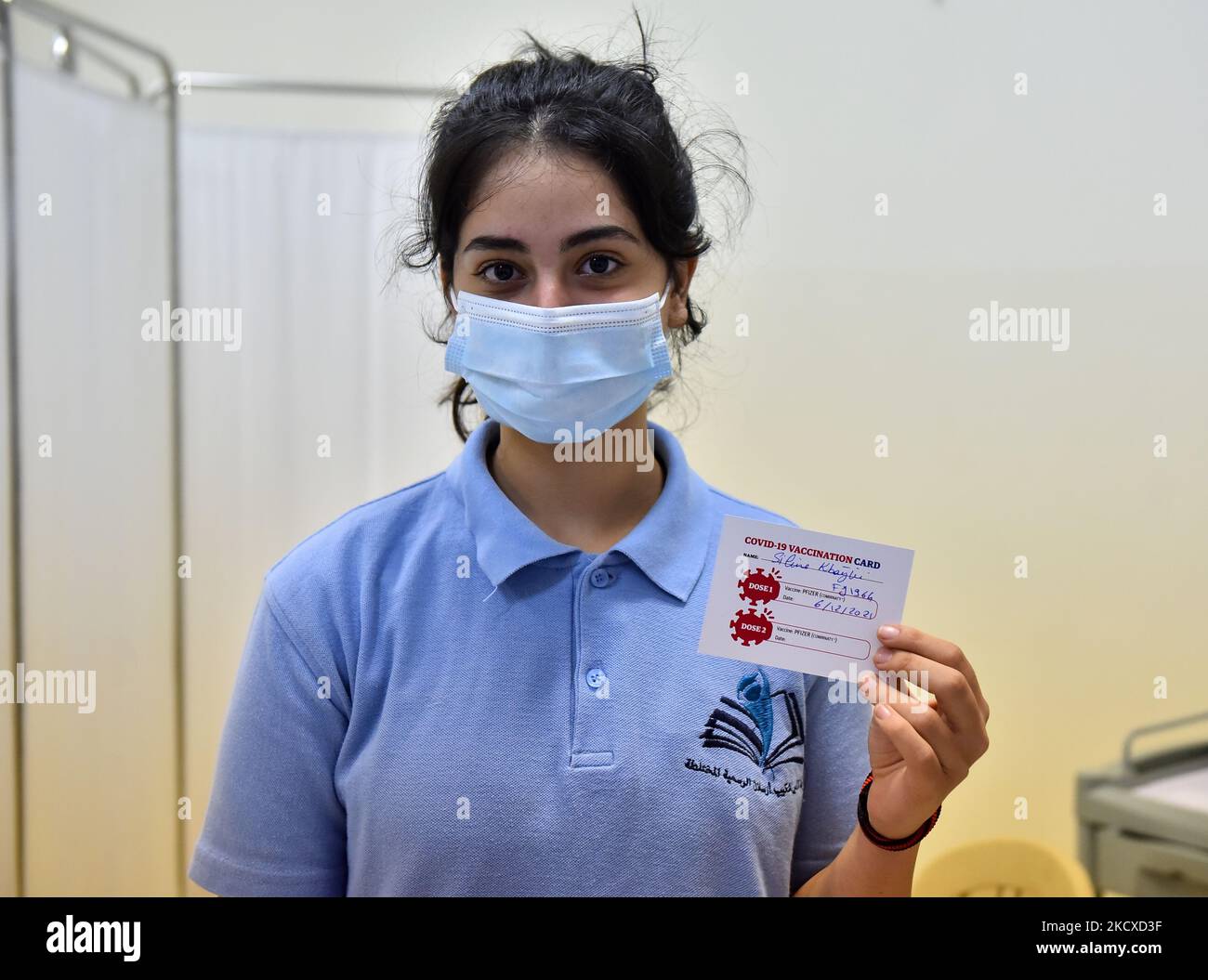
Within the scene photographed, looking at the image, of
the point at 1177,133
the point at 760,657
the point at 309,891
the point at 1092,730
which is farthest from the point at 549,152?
the point at 1092,730

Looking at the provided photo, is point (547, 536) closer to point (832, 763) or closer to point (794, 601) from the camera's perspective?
point (794, 601)

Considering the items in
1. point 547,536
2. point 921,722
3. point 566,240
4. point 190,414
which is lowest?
point 921,722

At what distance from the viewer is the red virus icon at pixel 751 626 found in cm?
75

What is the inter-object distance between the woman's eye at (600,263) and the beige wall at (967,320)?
695 mm

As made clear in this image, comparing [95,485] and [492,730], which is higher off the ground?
[95,485]

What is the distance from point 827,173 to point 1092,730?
1.01 m

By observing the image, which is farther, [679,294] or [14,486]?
[14,486]

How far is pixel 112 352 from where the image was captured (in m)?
1.51

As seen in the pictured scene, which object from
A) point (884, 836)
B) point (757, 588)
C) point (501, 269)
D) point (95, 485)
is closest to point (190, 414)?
point (95, 485)

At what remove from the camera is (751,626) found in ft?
2.48

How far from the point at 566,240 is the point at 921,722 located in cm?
48

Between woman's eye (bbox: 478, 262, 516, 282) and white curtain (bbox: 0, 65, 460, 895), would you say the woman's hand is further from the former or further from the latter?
white curtain (bbox: 0, 65, 460, 895)

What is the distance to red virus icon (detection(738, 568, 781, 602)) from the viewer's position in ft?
2.47

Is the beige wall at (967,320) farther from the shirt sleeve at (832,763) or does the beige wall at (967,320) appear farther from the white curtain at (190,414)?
the shirt sleeve at (832,763)
